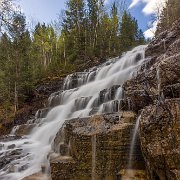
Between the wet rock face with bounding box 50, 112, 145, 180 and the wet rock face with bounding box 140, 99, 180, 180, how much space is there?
1034 millimetres

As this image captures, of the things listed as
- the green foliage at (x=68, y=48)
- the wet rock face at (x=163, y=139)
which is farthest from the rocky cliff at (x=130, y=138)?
the green foliage at (x=68, y=48)

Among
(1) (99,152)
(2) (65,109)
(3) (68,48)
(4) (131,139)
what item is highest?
(3) (68,48)

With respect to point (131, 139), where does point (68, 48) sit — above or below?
above

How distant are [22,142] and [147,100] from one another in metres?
8.11

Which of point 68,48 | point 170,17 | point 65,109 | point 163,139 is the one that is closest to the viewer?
point 163,139

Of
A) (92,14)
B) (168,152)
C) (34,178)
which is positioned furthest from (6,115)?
(92,14)

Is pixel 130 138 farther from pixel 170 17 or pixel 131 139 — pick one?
pixel 170 17

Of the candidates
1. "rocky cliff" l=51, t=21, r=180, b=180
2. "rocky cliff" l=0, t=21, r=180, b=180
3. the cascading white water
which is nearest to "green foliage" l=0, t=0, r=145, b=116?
the cascading white water

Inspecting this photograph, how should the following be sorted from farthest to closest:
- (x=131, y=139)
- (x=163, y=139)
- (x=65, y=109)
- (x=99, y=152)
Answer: (x=65, y=109) → (x=99, y=152) → (x=131, y=139) → (x=163, y=139)

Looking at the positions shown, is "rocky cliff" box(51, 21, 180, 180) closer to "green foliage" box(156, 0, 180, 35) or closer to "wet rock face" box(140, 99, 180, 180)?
"wet rock face" box(140, 99, 180, 180)

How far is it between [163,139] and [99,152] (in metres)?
2.17

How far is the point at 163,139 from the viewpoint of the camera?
7.27 metres

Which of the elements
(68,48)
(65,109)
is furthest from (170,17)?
(65,109)

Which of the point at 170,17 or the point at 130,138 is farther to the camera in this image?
the point at 170,17
